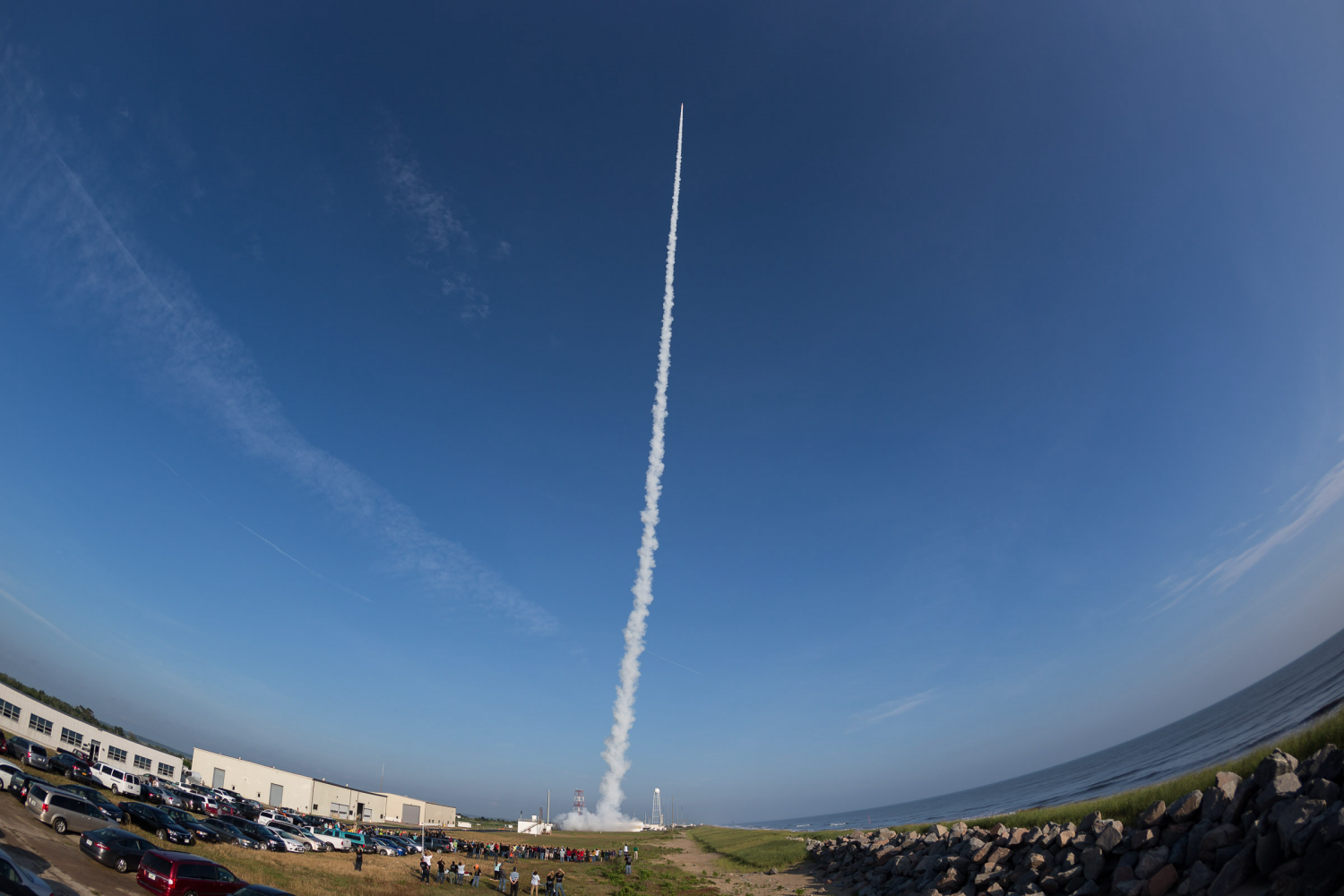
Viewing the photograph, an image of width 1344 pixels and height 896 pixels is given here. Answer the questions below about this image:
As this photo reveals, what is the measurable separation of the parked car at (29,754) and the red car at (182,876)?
35.3 metres

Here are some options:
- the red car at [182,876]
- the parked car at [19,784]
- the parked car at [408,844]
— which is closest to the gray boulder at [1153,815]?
the red car at [182,876]

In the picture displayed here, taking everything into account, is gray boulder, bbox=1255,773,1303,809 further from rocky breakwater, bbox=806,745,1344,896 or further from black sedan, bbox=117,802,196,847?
black sedan, bbox=117,802,196,847

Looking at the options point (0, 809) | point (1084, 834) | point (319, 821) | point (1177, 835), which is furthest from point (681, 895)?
point (319, 821)

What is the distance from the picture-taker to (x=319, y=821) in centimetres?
7650

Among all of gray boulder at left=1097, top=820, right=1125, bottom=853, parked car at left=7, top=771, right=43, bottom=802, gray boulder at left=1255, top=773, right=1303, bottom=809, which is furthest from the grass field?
parked car at left=7, top=771, right=43, bottom=802

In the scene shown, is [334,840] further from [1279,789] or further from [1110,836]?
[1279,789]

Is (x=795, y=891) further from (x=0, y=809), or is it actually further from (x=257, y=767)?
(x=257, y=767)

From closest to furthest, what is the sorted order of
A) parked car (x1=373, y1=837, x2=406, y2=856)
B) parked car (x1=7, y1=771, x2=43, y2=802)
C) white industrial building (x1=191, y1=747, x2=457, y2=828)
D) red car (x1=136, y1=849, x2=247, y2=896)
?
red car (x1=136, y1=849, x2=247, y2=896) → parked car (x1=7, y1=771, x2=43, y2=802) → parked car (x1=373, y1=837, x2=406, y2=856) → white industrial building (x1=191, y1=747, x2=457, y2=828)

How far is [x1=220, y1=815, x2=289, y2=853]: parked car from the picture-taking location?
47375 mm

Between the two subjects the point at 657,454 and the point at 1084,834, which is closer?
the point at 1084,834

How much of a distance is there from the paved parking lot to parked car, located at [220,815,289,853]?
1644cm

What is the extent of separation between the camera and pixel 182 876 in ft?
85.0

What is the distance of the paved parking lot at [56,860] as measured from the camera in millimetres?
24703

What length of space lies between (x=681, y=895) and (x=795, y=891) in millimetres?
9328
